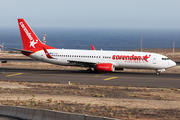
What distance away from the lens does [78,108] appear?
22094 millimetres

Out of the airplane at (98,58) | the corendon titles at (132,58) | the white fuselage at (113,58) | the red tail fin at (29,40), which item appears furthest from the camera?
the red tail fin at (29,40)

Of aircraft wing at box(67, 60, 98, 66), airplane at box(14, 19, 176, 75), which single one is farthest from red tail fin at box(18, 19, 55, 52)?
aircraft wing at box(67, 60, 98, 66)

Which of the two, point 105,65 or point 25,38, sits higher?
point 25,38

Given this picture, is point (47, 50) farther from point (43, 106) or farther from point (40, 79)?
point (43, 106)

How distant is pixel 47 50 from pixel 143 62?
16.1 meters

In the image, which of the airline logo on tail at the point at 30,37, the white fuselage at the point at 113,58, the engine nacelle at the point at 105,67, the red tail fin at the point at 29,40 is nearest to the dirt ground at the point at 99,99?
the engine nacelle at the point at 105,67

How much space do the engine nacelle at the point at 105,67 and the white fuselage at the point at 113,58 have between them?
3.38 ft

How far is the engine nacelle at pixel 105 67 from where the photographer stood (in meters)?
43.1

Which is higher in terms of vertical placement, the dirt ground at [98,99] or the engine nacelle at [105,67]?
the engine nacelle at [105,67]

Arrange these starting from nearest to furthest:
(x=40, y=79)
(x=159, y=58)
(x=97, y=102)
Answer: (x=97, y=102) → (x=40, y=79) → (x=159, y=58)

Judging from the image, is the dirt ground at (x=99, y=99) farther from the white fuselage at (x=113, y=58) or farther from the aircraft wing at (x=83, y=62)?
the white fuselage at (x=113, y=58)

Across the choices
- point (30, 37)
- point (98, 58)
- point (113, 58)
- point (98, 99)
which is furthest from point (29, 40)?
point (98, 99)

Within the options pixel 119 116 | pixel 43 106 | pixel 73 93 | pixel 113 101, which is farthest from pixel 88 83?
pixel 119 116

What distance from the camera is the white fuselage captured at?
141ft
